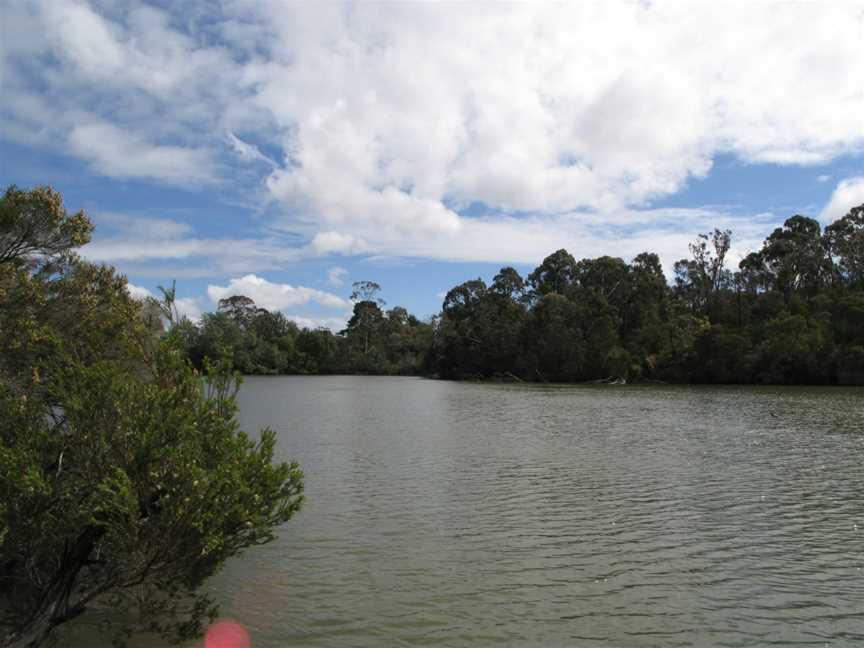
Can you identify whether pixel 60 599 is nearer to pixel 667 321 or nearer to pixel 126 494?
pixel 126 494

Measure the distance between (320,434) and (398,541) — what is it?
→ 16732mm

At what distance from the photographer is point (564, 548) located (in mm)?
11469

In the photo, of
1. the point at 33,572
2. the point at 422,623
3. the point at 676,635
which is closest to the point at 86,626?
the point at 33,572

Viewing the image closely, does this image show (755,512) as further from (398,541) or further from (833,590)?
(398,541)

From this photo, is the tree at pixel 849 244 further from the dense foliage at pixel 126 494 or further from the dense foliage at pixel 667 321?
the dense foliage at pixel 126 494

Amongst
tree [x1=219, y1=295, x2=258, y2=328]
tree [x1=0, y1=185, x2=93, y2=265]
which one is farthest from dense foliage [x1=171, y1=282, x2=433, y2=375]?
tree [x1=0, y1=185, x2=93, y2=265]

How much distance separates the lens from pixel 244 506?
6988mm

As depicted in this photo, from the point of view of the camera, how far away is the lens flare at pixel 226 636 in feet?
24.7

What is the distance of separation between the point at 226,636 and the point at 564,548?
629 centimetres

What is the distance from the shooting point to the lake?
27.0 feet

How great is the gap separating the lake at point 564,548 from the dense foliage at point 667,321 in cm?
4838

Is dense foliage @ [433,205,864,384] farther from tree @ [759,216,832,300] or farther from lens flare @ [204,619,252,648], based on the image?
lens flare @ [204,619,252,648]

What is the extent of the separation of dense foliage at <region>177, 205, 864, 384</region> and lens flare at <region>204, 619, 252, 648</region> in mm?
59582

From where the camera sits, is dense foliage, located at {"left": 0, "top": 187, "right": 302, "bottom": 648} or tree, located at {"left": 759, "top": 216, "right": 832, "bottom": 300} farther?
tree, located at {"left": 759, "top": 216, "right": 832, "bottom": 300}
